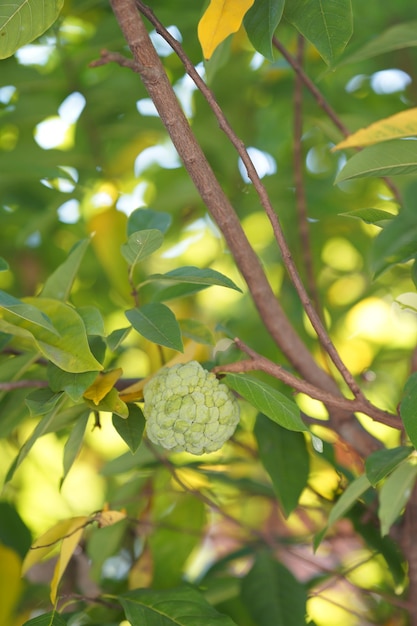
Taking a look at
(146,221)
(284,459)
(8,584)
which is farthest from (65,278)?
(8,584)

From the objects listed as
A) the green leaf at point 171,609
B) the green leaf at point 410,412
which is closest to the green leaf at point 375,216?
the green leaf at point 410,412

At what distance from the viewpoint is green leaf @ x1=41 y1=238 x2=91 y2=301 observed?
84 centimetres

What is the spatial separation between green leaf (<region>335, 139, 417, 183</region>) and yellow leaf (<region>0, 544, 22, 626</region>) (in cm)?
73

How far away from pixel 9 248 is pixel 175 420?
3.06ft

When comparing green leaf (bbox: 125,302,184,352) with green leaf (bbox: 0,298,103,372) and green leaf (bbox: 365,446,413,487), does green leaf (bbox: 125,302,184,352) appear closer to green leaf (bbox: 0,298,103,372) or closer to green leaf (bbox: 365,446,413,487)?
green leaf (bbox: 0,298,103,372)

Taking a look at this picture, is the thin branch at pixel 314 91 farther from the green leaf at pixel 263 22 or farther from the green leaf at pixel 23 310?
the green leaf at pixel 23 310

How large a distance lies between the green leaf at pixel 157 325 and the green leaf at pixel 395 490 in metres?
0.29

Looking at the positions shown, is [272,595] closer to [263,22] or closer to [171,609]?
[171,609]

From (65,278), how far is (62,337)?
164 mm

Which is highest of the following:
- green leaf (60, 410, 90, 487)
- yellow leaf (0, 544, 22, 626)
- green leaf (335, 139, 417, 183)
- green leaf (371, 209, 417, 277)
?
green leaf (335, 139, 417, 183)

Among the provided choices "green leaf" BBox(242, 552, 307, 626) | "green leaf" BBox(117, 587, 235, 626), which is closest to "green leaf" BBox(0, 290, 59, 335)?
"green leaf" BBox(117, 587, 235, 626)

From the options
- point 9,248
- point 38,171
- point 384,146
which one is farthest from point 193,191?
point 384,146

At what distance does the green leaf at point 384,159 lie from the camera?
1.98 feet

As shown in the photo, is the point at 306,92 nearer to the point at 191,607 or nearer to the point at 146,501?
the point at 146,501
